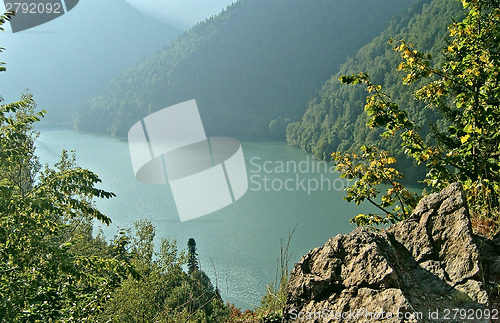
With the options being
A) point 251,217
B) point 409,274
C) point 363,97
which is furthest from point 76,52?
point 409,274

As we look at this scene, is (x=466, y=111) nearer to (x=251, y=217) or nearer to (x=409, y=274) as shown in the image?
(x=409, y=274)

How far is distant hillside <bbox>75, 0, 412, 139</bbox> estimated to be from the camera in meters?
98.2

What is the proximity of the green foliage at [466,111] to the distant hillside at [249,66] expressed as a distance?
85.6 m

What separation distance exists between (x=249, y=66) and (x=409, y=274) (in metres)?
113

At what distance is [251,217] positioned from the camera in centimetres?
3219

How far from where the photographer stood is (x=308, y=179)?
4434cm

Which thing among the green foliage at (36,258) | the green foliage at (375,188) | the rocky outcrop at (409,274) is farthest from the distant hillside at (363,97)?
the rocky outcrop at (409,274)

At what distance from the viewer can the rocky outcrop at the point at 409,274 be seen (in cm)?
206

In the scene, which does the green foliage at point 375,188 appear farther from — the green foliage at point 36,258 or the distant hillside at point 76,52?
the distant hillside at point 76,52

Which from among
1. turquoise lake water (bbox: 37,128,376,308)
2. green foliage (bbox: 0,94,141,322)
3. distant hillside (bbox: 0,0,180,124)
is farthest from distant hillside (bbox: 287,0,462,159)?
distant hillside (bbox: 0,0,180,124)

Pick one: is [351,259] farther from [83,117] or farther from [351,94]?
[83,117]

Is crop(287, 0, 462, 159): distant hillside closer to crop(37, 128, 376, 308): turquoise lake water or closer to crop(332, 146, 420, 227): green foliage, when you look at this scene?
crop(37, 128, 376, 308): turquoise lake water

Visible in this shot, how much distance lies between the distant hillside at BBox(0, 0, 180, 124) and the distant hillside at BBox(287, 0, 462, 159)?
63688mm

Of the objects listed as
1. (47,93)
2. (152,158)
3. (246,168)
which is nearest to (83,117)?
(47,93)
